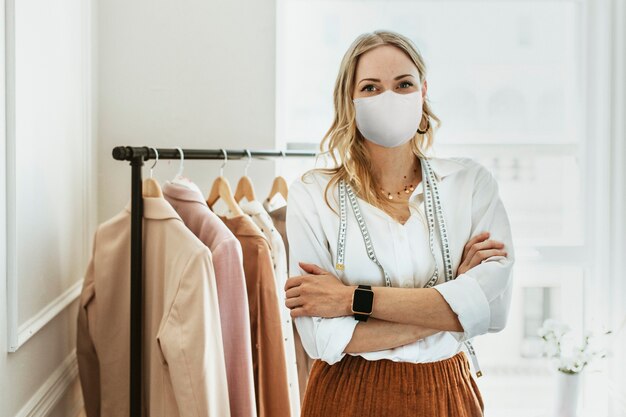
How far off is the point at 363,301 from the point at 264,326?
543 millimetres

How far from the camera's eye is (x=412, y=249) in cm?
133

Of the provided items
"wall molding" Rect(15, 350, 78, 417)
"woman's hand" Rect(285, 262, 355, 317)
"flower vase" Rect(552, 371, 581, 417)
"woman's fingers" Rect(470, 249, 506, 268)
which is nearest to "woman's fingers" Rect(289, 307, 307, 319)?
"woman's hand" Rect(285, 262, 355, 317)

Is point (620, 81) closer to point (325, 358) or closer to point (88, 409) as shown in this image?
point (325, 358)

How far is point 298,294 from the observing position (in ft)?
4.30

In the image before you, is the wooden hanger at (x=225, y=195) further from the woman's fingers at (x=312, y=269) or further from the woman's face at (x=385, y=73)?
the woman's face at (x=385, y=73)

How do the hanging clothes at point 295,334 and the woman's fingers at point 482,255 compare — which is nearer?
the woman's fingers at point 482,255

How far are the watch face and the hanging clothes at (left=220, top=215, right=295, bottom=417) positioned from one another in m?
0.51

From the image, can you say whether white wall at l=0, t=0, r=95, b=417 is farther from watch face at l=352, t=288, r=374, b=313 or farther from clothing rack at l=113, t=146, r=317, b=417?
watch face at l=352, t=288, r=374, b=313

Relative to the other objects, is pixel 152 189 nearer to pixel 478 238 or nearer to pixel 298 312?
pixel 298 312

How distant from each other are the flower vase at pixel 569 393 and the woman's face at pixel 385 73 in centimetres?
132

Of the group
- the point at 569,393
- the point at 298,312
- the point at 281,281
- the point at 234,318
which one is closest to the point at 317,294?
the point at 298,312

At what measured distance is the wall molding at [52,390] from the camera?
61.1 inches

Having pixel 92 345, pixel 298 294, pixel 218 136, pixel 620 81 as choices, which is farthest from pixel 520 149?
pixel 92 345

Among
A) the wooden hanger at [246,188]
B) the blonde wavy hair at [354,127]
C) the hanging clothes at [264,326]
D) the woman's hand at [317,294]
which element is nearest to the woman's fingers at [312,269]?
the woman's hand at [317,294]
